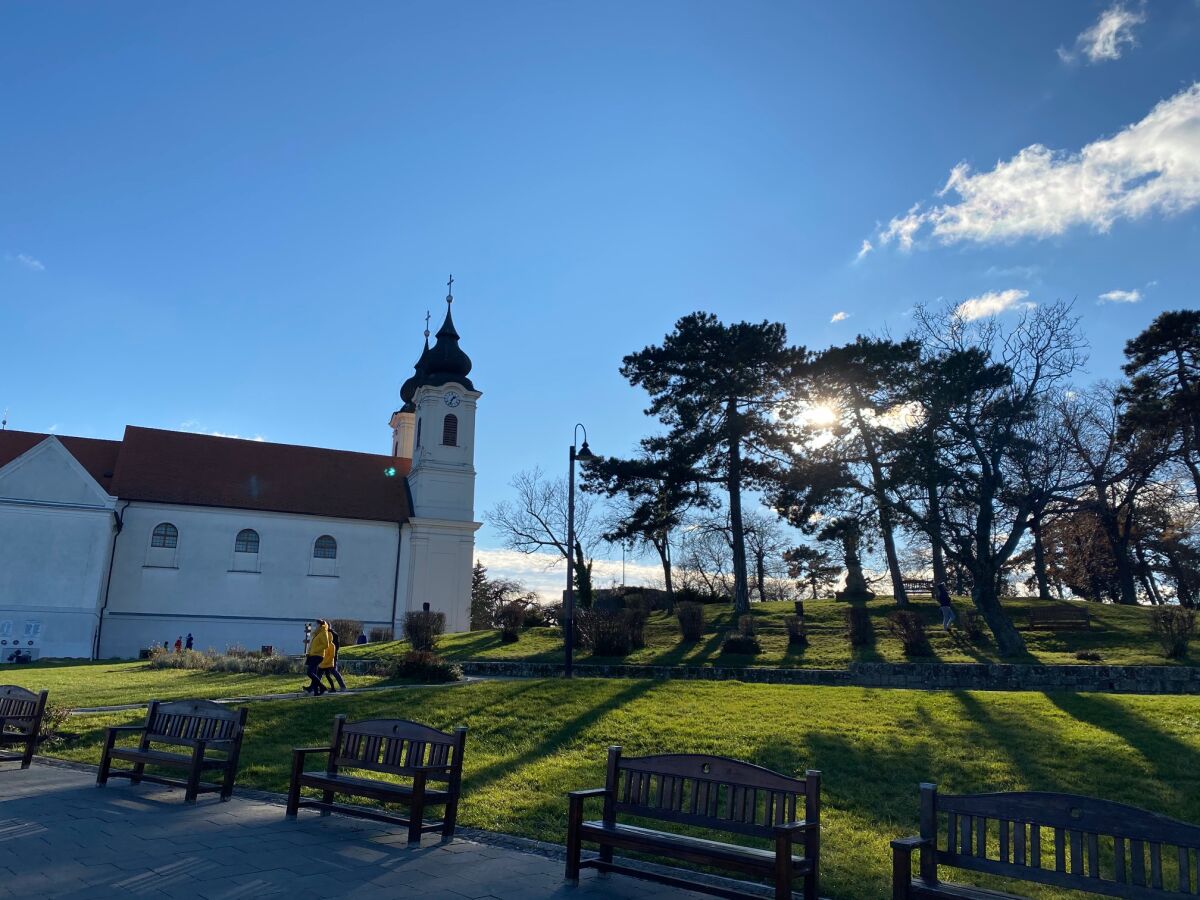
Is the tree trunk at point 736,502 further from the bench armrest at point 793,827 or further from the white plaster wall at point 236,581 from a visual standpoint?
the bench armrest at point 793,827

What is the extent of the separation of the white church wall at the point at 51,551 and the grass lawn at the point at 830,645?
43.7 feet

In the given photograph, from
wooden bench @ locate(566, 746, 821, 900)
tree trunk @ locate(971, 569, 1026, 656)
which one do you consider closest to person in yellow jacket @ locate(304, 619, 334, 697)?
wooden bench @ locate(566, 746, 821, 900)

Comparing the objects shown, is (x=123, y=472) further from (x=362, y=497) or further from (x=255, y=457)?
(x=362, y=497)

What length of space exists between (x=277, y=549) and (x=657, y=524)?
62.2ft

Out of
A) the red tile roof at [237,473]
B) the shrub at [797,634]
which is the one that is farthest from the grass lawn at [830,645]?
the red tile roof at [237,473]

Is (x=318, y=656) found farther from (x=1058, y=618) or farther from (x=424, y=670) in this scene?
(x=1058, y=618)

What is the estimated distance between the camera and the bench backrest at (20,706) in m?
9.58

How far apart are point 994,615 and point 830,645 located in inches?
170

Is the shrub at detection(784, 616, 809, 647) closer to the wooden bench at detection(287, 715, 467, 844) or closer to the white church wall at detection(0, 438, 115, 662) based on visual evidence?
the wooden bench at detection(287, 715, 467, 844)

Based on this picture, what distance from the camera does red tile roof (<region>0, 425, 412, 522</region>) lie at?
37.4 m

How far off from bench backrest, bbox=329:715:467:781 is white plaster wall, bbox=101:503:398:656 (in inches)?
1296

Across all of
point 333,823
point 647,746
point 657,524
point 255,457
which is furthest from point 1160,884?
point 255,457

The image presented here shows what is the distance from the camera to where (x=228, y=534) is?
37938 millimetres

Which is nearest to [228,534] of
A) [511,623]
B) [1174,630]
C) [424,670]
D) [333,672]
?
[511,623]
